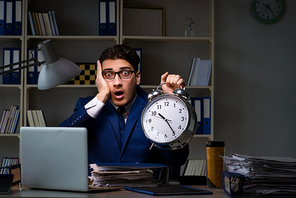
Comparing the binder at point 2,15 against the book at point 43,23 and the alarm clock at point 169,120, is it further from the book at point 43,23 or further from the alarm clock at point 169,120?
the alarm clock at point 169,120

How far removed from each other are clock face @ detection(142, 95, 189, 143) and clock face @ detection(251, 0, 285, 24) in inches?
103

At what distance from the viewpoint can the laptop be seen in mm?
1019

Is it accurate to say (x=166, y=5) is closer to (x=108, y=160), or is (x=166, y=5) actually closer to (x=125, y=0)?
(x=125, y=0)

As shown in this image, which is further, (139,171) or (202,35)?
(202,35)

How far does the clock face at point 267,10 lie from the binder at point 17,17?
7.86 feet

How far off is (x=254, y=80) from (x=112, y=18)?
1650mm

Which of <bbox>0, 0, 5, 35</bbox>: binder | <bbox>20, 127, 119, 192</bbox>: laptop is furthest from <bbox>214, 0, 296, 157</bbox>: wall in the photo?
<bbox>20, 127, 119, 192</bbox>: laptop

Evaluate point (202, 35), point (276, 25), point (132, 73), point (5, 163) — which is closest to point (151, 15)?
point (202, 35)

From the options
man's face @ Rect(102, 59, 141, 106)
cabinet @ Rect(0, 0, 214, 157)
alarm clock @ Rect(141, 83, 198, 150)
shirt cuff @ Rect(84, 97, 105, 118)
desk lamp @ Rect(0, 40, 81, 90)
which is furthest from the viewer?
cabinet @ Rect(0, 0, 214, 157)

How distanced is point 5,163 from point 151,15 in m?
2.07

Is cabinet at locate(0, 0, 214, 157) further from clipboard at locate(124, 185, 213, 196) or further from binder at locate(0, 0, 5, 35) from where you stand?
clipboard at locate(124, 185, 213, 196)

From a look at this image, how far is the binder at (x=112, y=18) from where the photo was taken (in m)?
3.14

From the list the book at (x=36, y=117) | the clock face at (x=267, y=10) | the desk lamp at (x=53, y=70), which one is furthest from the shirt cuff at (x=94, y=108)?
the clock face at (x=267, y=10)

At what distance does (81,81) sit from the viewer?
3178 mm
